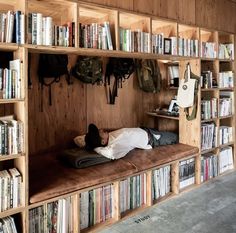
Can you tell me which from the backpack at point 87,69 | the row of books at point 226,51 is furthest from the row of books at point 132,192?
the row of books at point 226,51

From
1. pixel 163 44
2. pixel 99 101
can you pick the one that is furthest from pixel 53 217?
pixel 163 44

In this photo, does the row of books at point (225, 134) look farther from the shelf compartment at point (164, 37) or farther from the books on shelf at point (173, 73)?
the shelf compartment at point (164, 37)

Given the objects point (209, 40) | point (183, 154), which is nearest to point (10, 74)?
point (183, 154)

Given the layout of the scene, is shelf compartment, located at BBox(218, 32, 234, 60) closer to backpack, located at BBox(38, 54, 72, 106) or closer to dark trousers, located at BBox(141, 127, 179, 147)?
dark trousers, located at BBox(141, 127, 179, 147)

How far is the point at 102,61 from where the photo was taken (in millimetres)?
3439

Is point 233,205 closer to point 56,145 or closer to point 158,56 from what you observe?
point 158,56

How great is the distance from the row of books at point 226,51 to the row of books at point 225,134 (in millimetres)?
1009

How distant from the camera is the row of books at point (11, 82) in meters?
1.98

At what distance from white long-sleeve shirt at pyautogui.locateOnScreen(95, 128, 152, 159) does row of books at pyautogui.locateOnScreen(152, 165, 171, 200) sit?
1.27ft

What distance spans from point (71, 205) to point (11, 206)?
54 cm

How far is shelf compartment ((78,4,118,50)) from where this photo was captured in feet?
7.90

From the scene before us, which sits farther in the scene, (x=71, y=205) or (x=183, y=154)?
(x=183, y=154)

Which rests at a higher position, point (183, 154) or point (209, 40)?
point (209, 40)

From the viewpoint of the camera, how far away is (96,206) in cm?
259
